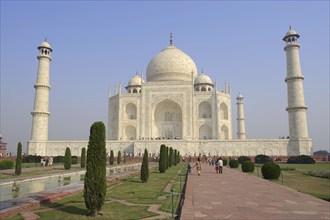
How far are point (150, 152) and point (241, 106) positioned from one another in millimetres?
16675

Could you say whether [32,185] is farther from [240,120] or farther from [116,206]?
[240,120]

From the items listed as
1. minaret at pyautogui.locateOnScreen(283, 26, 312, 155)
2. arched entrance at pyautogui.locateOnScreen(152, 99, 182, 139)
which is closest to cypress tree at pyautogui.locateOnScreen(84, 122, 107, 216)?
minaret at pyautogui.locateOnScreen(283, 26, 312, 155)

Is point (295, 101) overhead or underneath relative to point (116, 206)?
overhead

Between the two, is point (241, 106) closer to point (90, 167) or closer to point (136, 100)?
point (136, 100)

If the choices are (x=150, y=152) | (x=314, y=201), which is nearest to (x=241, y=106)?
(x=150, y=152)

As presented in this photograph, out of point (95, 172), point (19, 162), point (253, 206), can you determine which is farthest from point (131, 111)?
point (253, 206)

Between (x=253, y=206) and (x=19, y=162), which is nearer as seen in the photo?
(x=253, y=206)

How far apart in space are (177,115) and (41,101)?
1544 centimetres

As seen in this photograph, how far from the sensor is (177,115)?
34875mm

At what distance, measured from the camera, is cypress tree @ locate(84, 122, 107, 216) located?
4.97 m

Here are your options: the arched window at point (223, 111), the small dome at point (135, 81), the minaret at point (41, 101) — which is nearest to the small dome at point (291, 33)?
the arched window at point (223, 111)

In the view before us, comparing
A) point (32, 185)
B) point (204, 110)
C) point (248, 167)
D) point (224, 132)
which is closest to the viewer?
point (32, 185)

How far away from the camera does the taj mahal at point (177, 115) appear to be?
1093 inches

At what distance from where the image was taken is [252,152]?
1102 inches
